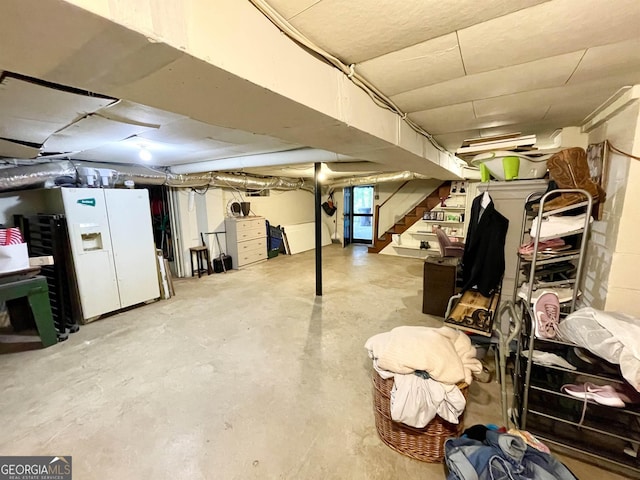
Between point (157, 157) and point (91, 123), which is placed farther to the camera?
point (157, 157)

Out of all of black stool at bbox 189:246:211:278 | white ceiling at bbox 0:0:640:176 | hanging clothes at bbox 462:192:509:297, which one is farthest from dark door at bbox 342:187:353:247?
white ceiling at bbox 0:0:640:176

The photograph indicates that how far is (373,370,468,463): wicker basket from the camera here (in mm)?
1453

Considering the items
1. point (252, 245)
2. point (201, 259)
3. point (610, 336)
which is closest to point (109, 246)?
point (201, 259)

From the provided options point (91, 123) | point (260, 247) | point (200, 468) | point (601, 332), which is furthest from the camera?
point (260, 247)

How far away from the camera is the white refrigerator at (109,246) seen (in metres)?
3.12

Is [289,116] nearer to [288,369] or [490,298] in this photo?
[288,369]

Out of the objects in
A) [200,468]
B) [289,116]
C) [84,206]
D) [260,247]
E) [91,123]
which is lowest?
[200,468]

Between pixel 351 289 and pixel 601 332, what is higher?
pixel 601 332

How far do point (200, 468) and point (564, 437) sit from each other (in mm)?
2071

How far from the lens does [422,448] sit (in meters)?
1.48

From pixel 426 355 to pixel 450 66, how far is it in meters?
1.45

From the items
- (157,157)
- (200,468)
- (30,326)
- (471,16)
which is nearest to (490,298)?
(471,16)

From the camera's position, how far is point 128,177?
3.77 metres

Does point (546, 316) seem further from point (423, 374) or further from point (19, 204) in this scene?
point (19, 204)
